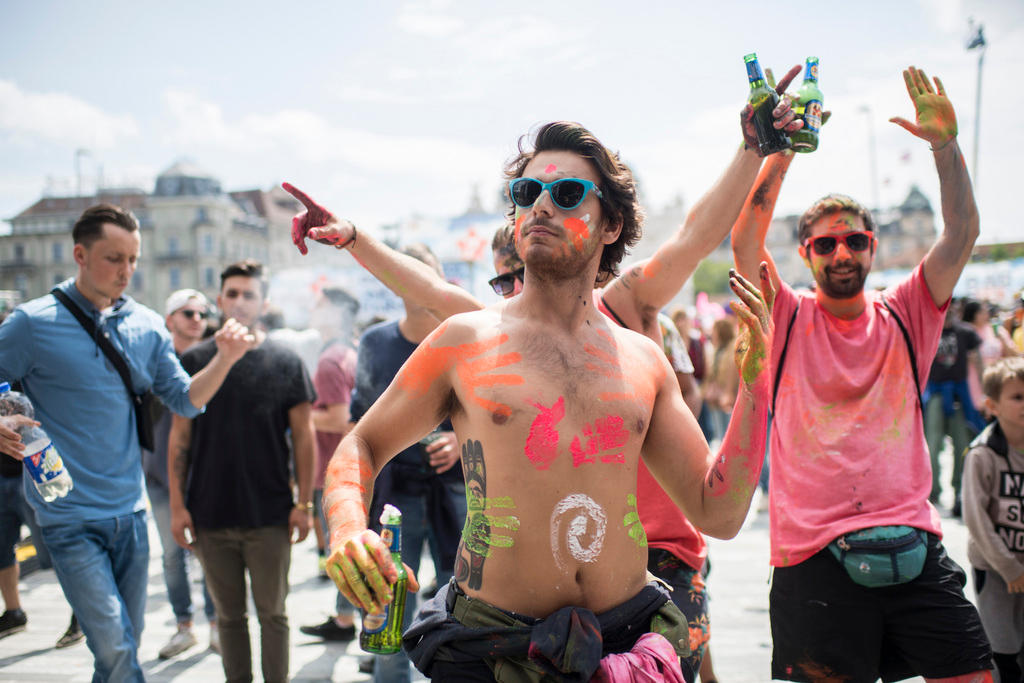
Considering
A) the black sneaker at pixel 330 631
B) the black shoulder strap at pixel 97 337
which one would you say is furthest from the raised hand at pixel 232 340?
the black sneaker at pixel 330 631

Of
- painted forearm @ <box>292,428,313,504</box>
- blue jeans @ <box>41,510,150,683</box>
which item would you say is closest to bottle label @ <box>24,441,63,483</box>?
blue jeans @ <box>41,510,150,683</box>

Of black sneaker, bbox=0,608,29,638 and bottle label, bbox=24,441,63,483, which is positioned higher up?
bottle label, bbox=24,441,63,483

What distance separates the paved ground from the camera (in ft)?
15.0

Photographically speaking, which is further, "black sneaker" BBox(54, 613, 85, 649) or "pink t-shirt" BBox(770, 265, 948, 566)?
"black sneaker" BBox(54, 613, 85, 649)

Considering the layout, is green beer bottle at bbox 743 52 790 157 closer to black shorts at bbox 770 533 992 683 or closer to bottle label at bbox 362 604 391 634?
black shorts at bbox 770 533 992 683

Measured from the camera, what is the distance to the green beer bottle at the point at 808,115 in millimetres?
2830

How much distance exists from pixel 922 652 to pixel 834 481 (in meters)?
0.68

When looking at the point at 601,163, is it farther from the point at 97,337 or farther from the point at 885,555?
the point at 97,337

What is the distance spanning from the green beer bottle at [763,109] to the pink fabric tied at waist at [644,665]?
180 centimetres

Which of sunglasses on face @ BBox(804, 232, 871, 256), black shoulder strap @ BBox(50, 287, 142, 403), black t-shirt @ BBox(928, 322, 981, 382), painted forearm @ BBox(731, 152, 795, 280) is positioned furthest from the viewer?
black t-shirt @ BBox(928, 322, 981, 382)

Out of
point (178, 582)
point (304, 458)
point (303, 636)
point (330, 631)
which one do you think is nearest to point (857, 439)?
point (304, 458)

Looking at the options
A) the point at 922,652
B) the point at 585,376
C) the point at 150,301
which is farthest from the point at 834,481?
the point at 150,301

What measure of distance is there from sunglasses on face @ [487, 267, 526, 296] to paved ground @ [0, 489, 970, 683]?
2679 millimetres

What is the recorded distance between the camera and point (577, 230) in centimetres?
209
